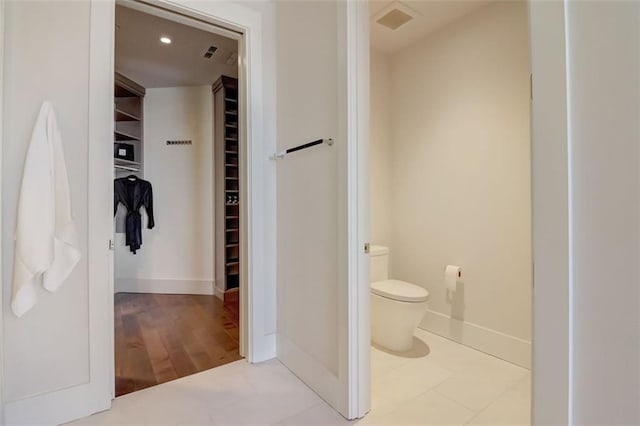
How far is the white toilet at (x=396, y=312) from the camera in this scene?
218 cm

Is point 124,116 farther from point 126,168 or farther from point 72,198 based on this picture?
point 72,198

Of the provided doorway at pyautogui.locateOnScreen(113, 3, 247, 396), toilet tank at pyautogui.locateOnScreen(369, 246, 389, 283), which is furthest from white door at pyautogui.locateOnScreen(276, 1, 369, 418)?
doorway at pyautogui.locateOnScreen(113, 3, 247, 396)

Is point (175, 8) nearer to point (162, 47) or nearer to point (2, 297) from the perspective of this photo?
point (162, 47)

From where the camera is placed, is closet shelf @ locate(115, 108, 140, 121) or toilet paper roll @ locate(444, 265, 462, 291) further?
closet shelf @ locate(115, 108, 140, 121)

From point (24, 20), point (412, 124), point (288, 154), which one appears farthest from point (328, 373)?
point (24, 20)

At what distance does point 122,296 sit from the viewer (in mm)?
3766

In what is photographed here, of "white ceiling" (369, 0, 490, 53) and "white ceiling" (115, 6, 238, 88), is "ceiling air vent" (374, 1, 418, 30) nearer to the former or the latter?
"white ceiling" (369, 0, 490, 53)

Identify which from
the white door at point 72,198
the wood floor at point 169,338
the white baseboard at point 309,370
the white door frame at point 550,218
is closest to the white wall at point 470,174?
the white baseboard at point 309,370

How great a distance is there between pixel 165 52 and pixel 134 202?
1768 mm

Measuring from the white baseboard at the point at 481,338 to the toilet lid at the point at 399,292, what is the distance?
502 millimetres

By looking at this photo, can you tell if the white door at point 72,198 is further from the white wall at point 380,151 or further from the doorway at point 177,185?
the white wall at point 380,151

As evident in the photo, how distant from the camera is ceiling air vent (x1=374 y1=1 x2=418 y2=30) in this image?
223 centimetres

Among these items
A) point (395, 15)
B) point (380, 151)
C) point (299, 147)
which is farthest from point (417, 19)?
point (299, 147)

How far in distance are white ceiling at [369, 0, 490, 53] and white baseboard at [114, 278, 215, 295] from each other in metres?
3.30
